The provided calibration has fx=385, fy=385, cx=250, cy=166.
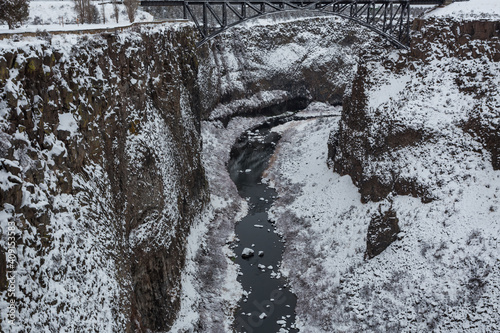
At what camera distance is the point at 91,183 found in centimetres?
1384

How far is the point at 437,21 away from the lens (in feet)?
91.5

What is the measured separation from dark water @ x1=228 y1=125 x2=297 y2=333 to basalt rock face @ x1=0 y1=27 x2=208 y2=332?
4.40m

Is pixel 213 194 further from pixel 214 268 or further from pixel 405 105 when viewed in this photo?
pixel 405 105

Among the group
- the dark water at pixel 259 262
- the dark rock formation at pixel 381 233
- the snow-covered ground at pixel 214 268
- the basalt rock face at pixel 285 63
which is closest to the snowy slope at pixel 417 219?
the dark rock formation at pixel 381 233

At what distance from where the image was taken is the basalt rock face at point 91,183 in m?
10.6

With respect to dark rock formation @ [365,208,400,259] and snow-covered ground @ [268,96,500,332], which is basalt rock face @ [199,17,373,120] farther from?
dark rock formation @ [365,208,400,259]

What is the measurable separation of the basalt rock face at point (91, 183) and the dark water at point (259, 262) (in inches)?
173

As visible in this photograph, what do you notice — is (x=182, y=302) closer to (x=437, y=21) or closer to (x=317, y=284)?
(x=317, y=284)

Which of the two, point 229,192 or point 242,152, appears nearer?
point 229,192

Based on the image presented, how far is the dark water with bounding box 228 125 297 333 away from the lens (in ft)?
66.9

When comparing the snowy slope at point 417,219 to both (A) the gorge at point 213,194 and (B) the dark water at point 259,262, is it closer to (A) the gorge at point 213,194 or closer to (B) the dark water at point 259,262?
(A) the gorge at point 213,194

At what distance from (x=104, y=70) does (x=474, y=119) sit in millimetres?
20931

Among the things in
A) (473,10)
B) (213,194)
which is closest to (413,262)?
(213,194)

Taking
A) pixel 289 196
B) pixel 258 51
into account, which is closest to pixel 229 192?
pixel 289 196
